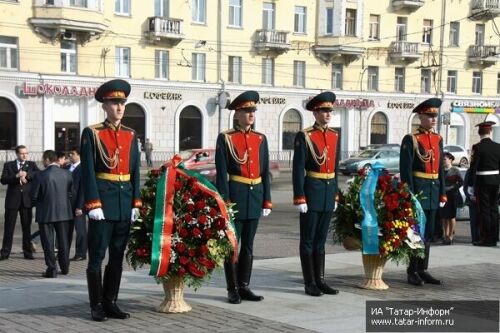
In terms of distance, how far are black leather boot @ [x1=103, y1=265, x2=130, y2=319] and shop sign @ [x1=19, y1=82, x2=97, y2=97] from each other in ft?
102

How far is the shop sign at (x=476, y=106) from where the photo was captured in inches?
2084

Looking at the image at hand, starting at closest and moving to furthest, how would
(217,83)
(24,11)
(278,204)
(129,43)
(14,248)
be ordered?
(14,248) < (278,204) < (24,11) < (129,43) < (217,83)

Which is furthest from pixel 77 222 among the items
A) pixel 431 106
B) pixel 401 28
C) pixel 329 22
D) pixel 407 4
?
pixel 401 28

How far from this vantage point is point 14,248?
13.0 metres

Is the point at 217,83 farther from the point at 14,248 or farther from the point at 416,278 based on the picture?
the point at 416,278

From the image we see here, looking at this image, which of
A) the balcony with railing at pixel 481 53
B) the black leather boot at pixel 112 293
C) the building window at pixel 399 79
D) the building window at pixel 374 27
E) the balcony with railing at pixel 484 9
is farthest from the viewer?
the balcony with railing at pixel 481 53

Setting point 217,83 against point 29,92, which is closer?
point 29,92

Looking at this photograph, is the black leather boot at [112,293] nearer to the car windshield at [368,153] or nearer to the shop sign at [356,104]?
the car windshield at [368,153]

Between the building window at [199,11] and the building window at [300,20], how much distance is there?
250 inches

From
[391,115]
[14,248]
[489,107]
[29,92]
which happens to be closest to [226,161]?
[14,248]

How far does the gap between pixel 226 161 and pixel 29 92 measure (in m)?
30.8

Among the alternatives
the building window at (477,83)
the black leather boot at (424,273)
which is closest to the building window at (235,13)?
A: the building window at (477,83)

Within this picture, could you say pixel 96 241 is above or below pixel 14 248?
above

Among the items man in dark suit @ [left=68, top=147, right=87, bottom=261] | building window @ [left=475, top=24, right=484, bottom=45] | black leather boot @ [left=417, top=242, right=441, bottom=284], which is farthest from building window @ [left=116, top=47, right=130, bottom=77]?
black leather boot @ [left=417, top=242, right=441, bottom=284]
